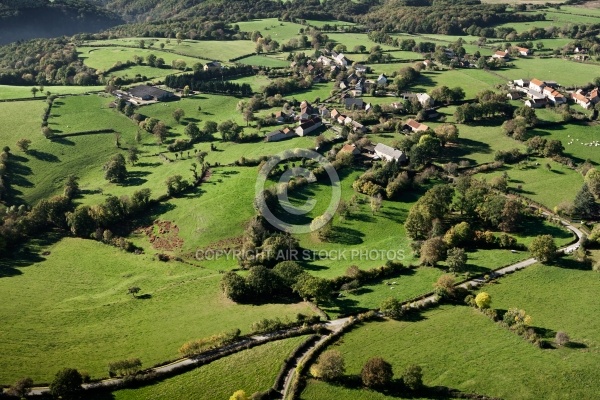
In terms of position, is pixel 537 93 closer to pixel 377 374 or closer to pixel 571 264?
pixel 571 264

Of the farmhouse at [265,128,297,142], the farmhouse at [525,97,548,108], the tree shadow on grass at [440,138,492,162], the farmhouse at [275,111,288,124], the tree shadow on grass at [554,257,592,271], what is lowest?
the tree shadow on grass at [554,257,592,271]

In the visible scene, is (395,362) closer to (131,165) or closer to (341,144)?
(341,144)

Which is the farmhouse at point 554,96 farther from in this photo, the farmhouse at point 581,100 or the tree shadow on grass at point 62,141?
the tree shadow on grass at point 62,141

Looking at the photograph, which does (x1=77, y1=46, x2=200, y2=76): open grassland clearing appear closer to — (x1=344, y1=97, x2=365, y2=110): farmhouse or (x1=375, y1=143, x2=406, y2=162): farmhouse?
(x1=344, y1=97, x2=365, y2=110): farmhouse

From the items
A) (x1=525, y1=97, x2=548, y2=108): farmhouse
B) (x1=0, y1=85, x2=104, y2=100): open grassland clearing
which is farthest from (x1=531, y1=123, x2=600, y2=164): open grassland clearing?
(x1=0, y1=85, x2=104, y2=100): open grassland clearing

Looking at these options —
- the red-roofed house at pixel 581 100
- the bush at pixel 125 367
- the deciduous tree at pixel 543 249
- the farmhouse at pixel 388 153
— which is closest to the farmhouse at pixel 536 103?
the red-roofed house at pixel 581 100

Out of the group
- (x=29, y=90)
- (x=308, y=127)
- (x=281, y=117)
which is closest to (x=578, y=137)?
(x=308, y=127)
